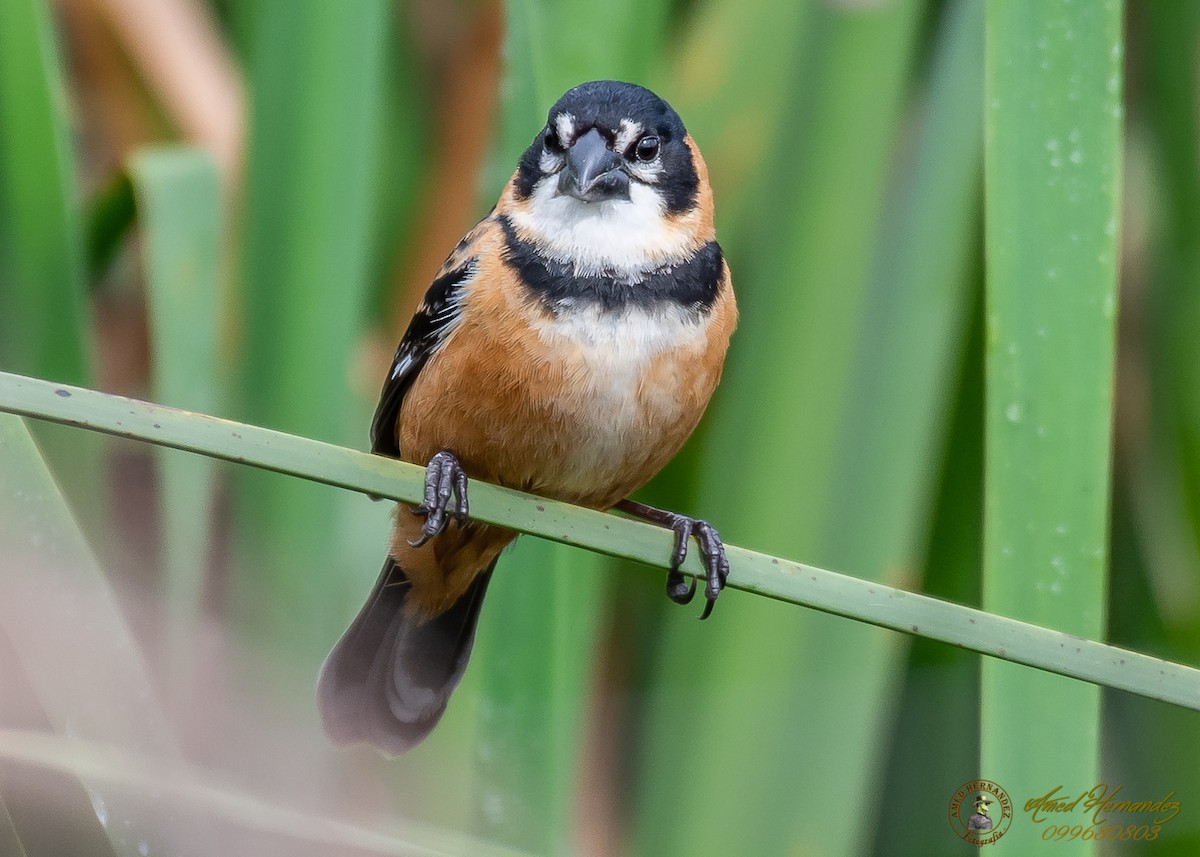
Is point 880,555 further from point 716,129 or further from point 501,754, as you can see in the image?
point 716,129

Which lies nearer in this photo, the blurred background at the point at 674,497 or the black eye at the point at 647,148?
the blurred background at the point at 674,497

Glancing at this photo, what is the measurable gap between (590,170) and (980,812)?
1026 millimetres

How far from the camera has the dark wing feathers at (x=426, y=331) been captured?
1959 mm

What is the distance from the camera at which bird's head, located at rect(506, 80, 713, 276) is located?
187cm

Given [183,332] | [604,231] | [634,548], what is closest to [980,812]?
[634,548]

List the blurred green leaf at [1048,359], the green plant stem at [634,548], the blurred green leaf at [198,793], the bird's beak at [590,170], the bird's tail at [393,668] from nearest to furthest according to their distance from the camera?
1. the green plant stem at [634,548]
2. the blurred green leaf at [198,793]
3. the blurred green leaf at [1048,359]
4. the bird's beak at [590,170]
5. the bird's tail at [393,668]

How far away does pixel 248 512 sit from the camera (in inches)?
71.7

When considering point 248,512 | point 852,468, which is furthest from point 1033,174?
point 248,512

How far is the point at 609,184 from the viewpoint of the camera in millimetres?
1908

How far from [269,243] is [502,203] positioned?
440 mm

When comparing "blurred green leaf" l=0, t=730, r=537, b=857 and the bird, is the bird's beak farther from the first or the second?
"blurred green leaf" l=0, t=730, r=537, b=857

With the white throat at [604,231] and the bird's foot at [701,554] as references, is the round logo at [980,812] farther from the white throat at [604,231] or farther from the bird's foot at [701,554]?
the white throat at [604,231]

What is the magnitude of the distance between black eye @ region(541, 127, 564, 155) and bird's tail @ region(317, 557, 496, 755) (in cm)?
71

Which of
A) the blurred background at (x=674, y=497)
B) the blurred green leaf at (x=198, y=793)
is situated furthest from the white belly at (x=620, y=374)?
→ the blurred green leaf at (x=198, y=793)
